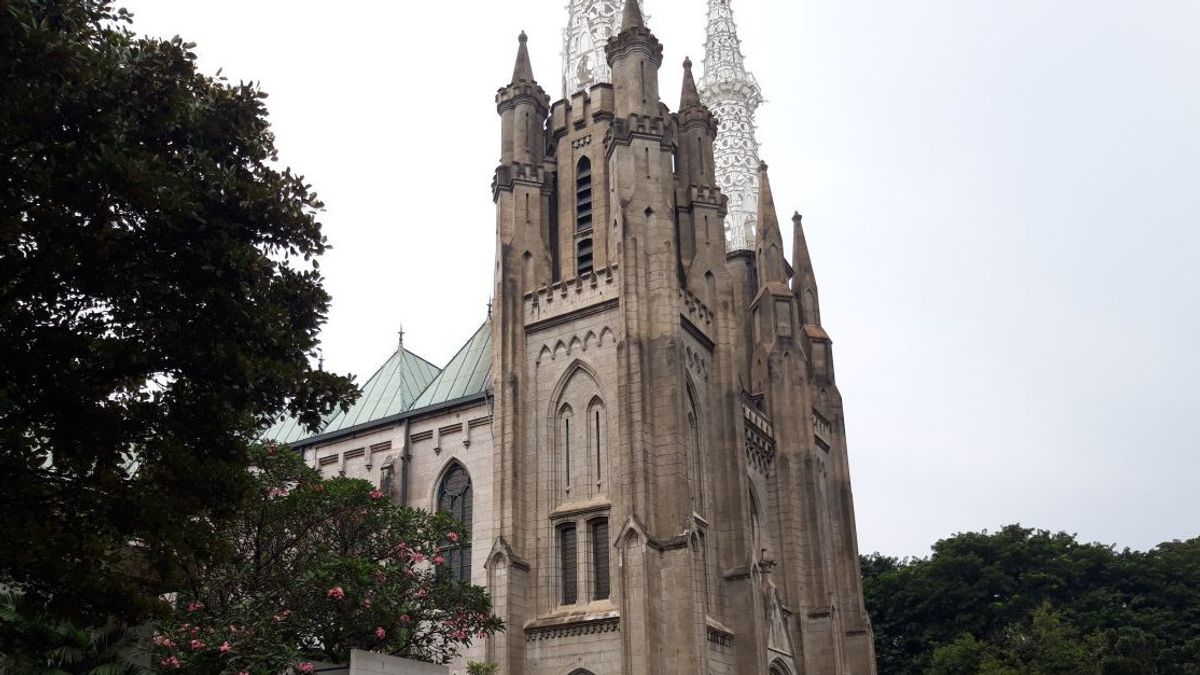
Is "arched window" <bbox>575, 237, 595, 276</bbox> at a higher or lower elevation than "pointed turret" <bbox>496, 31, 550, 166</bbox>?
lower

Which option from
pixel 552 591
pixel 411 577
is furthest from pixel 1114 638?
pixel 411 577

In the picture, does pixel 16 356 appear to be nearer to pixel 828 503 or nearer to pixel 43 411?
pixel 43 411

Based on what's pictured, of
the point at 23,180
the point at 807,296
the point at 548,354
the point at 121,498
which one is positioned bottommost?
the point at 121,498

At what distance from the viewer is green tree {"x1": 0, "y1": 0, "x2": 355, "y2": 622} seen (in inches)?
478

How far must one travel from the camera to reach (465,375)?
40.3 metres

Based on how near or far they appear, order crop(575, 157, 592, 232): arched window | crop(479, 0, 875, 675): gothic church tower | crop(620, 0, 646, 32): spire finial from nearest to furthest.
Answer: crop(479, 0, 875, 675): gothic church tower
crop(575, 157, 592, 232): arched window
crop(620, 0, 646, 32): spire finial

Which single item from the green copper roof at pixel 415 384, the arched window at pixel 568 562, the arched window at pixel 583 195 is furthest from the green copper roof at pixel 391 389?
the arched window at pixel 568 562

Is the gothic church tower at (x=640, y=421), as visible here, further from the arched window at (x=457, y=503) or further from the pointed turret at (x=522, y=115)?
the arched window at (x=457, y=503)

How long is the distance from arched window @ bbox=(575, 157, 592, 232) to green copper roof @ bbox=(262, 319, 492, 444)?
5.83 m

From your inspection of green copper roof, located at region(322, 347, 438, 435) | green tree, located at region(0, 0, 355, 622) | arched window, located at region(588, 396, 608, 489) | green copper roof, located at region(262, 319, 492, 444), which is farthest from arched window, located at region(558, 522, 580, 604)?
green tree, located at region(0, 0, 355, 622)

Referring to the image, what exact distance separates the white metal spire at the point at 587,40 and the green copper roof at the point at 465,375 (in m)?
9.65

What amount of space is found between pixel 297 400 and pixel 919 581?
174ft

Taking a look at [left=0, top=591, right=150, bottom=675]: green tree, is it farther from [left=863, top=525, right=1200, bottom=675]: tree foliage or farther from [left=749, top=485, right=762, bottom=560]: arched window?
[left=863, top=525, right=1200, bottom=675]: tree foliage

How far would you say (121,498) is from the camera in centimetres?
1299
